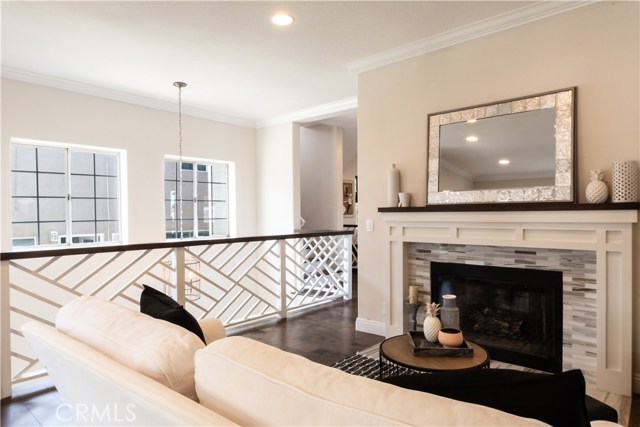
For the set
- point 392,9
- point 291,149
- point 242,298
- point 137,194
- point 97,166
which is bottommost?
point 242,298

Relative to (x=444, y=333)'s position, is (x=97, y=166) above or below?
above

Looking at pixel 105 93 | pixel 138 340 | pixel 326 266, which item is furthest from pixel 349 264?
pixel 138 340

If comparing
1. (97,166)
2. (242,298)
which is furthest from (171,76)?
(242,298)

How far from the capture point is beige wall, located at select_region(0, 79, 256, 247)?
4.00 m

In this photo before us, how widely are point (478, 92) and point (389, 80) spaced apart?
874 millimetres

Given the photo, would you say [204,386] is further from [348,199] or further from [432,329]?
[348,199]

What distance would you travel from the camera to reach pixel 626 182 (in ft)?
7.94

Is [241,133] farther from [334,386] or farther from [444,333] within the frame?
[334,386]

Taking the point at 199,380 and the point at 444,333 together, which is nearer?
the point at 199,380

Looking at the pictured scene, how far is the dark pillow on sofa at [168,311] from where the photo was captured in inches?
61.2

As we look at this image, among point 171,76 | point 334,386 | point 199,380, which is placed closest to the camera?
point 334,386

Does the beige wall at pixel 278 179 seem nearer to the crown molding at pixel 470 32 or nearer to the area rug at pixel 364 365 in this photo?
the crown molding at pixel 470 32

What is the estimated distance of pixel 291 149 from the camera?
19.3ft

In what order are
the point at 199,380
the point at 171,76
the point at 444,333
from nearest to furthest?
the point at 199,380 < the point at 444,333 < the point at 171,76
